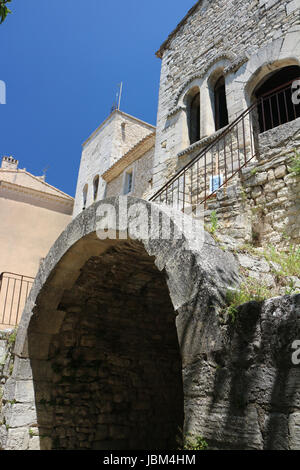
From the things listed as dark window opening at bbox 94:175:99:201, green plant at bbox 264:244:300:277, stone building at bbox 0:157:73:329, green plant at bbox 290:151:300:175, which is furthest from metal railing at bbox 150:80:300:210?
dark window opening at bbox 94:175:99:201

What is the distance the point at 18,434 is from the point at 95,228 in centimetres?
305

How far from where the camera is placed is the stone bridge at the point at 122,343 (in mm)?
2508

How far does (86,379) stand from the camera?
18.2 feet

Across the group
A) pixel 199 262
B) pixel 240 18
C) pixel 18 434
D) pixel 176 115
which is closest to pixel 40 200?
pixel 176 115

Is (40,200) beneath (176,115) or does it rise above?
above

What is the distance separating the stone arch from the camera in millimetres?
5000

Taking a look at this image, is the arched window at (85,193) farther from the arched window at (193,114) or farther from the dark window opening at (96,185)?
the arched window at (193,114)

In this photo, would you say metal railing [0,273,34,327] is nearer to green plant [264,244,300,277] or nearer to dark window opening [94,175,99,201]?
dark window opening [94,175,99,201]

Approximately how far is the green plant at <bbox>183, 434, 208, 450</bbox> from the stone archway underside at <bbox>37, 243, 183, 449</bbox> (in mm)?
2568

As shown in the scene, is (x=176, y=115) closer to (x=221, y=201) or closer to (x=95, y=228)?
(x=221, y=201)

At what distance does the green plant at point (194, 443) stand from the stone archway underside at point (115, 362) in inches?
101

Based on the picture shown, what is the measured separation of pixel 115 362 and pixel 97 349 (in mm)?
387

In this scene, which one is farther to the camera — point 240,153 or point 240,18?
point 240,18

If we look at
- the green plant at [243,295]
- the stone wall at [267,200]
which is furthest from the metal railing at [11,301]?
the green plant at [243,295]
